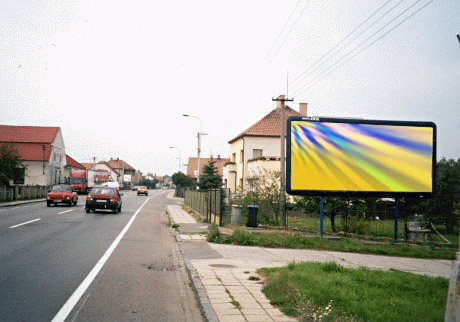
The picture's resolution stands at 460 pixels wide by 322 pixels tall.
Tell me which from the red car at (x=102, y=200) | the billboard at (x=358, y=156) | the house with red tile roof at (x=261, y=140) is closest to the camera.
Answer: the billboard at (x=358, y=156)

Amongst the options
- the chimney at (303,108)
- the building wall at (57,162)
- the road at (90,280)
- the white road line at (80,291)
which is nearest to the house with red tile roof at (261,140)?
the chimney at (303,108)

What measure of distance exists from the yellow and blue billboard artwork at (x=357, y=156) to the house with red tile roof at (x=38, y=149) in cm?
6061

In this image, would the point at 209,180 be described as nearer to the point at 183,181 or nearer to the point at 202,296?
the point at 183,181

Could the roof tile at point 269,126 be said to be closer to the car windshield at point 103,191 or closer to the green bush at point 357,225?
the car windshield at point 103,191

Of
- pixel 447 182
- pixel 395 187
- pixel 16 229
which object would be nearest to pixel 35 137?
pixel 16 229

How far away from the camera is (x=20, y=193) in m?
38.5

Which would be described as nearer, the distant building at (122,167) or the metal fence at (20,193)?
the metal fence at (20,193)

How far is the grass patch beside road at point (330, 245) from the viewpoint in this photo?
41.1ft

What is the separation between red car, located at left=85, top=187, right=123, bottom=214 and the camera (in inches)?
980

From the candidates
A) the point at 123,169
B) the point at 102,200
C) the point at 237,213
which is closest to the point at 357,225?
the point at 237,213

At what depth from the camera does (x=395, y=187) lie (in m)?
11.2

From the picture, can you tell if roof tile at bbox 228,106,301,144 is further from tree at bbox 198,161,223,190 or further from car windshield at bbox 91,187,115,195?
car windshield at bbox 91,187,115,195

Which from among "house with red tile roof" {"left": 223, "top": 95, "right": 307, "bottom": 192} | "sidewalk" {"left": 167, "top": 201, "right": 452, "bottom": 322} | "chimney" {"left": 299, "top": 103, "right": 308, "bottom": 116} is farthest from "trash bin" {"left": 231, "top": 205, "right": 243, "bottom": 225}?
"chimney" {"left": 299, "top": 103, "right": 308, "bottom": 116}

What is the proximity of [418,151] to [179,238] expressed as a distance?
776cm
